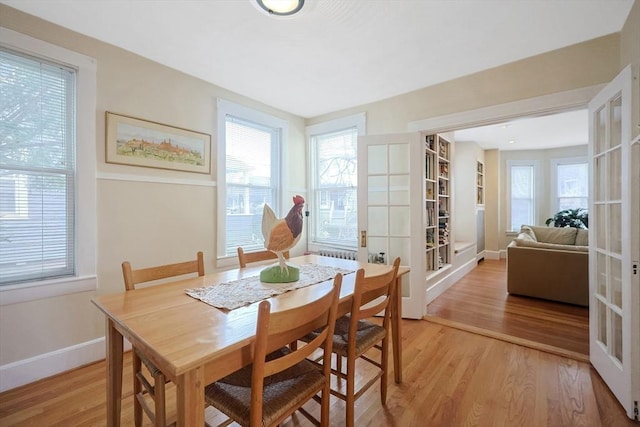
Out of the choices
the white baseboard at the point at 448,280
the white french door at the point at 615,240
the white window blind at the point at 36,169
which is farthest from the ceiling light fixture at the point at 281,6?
the white baseboard at the point at 448,280

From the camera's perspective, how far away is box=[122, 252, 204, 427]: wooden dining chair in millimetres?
1149

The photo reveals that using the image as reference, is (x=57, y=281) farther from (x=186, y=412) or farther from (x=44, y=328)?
(x=186, y=412)

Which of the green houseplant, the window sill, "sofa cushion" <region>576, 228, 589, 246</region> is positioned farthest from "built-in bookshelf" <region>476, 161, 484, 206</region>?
the window sill

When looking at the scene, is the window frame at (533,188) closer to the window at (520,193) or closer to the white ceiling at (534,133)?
Result: the window at (520,193)

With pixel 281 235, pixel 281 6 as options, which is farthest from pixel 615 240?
pixel 281 6

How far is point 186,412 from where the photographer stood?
86 centimetres

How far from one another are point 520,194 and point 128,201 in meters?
7.55

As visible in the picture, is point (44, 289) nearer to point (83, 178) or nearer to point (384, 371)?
point (83, 178)

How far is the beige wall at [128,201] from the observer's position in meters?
1.92

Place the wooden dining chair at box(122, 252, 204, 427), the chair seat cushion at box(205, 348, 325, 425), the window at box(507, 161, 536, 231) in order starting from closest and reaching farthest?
the chair seat cushion at box(205, 348, 325, 425), the wooden dining chair at box(122, 252, 204, 427), the window at box(507, 161, 536, 231)

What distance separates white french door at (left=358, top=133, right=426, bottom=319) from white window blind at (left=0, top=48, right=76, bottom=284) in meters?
2.54

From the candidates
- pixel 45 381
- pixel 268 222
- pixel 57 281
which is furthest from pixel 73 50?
pixel 45 381

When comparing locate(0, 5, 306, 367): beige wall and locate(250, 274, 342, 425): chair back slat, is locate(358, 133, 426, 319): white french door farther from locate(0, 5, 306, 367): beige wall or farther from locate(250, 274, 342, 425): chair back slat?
locate(250, 274, 342, 425): chair back slat

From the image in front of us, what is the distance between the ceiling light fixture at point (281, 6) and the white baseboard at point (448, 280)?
318 centimetres
